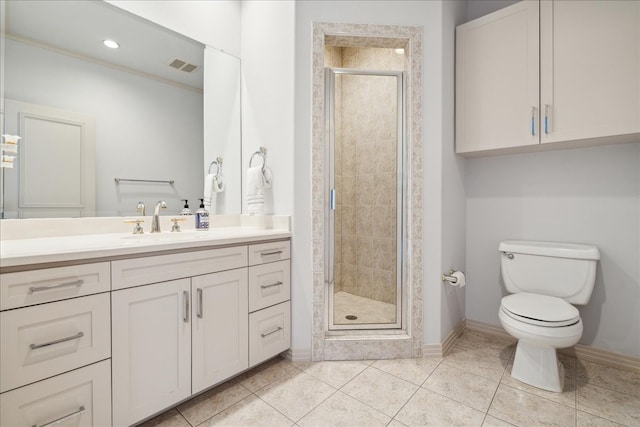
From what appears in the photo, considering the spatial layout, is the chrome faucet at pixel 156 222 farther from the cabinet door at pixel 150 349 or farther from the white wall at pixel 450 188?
the white wall at pixel 450 188

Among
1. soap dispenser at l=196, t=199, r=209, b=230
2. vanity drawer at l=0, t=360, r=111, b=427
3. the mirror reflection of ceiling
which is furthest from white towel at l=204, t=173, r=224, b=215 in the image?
vanity drawer at l=0, t=360, r=111, b=427

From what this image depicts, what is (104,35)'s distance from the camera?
1.70m

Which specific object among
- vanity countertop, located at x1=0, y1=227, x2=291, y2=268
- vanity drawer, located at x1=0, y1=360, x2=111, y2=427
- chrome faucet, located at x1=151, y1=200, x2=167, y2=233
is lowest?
vanity drawer, located at x1=0, y1=360, x2=111, y2=427

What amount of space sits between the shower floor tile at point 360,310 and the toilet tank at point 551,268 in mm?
864

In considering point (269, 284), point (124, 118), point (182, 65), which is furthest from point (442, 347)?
point (182, 65)

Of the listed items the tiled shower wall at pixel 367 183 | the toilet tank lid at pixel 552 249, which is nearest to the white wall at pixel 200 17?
the tiled shower wall at pixel 367 183

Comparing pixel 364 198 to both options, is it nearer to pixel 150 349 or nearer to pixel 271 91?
pixel 271 91

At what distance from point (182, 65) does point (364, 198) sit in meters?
1.55

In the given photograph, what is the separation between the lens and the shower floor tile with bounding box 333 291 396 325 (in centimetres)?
208

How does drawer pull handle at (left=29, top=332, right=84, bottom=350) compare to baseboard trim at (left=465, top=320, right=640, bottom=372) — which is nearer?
drawer pull handle at (left=29, top=332, right=84, bottom=350)

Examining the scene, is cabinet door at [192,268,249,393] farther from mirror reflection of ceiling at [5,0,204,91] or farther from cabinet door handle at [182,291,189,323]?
mirror reflection of ceiling at [5,0,204,91]

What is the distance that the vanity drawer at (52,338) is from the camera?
3.21 ft

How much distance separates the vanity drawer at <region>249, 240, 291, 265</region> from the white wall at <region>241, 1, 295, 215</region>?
9.4 inches

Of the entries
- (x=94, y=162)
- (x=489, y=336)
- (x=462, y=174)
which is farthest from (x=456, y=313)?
(x=94, y=162)
